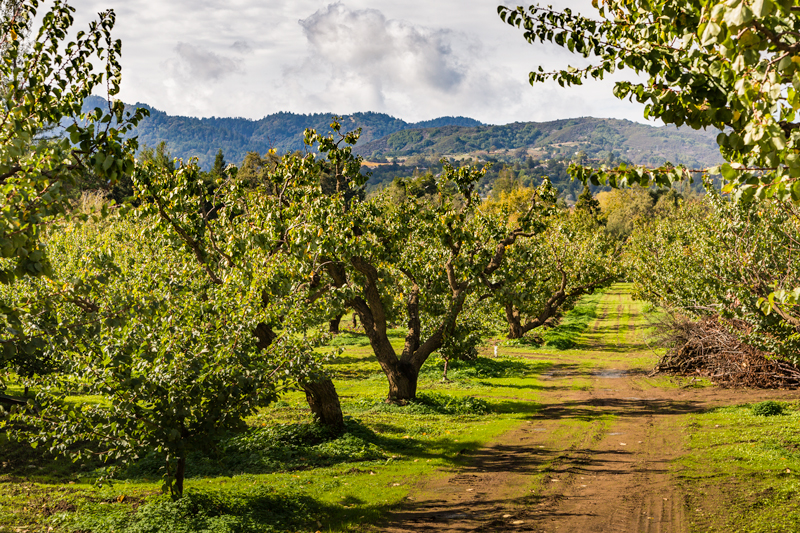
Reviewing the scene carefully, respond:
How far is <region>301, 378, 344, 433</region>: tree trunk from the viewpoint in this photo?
15016 mm

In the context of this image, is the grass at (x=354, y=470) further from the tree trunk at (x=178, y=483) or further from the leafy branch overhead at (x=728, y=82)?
the leafy branch overhead at (x=728, y=82)

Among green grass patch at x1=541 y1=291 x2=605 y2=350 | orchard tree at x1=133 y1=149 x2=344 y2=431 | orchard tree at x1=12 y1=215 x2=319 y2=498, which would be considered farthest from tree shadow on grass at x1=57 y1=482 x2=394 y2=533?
green grass patch at x1=541 y1=291 x2=605 y2=350

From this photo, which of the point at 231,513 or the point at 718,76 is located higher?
the point at 718,76

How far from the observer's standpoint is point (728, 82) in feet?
17.4

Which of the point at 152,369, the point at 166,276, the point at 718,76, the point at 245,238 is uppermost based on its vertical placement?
the point at 718,76

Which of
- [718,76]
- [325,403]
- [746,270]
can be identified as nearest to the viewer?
[718,76]

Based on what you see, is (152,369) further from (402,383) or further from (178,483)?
(402,383)

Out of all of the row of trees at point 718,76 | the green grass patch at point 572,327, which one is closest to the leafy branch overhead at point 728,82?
the row of trees at point 718,76

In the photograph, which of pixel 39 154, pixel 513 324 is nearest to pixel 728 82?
pixel 39 154

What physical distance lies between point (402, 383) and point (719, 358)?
14.4 metres

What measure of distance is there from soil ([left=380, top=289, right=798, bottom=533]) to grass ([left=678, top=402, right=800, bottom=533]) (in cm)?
40

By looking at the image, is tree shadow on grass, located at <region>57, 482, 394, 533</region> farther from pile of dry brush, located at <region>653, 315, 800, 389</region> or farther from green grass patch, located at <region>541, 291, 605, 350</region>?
green grass patch, located at <region>541, 291, 605, 350</region>

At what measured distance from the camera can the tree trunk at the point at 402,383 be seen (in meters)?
20.3

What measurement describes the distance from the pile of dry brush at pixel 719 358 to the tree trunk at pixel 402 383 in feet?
39.2
